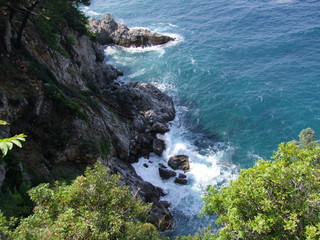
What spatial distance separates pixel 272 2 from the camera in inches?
3036

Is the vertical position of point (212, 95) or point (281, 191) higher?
point (281, 191)

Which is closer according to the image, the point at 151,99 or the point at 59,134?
the point at 59,134

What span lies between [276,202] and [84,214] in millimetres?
7928

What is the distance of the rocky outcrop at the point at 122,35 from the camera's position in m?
65.0

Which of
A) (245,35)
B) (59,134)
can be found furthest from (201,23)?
(59,134)

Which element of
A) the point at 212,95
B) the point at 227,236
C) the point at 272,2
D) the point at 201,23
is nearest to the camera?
the point at 227,236

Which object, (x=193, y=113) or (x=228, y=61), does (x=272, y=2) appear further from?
(x=193, y=113)

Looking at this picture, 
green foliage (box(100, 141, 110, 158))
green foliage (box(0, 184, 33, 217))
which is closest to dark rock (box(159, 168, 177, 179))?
green foliage (box(100, 141, 110, 158))

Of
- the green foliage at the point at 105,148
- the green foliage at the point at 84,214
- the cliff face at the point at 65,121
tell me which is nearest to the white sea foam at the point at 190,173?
the cliff face at the point at 65,121

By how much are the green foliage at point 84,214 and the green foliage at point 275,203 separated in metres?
3.98

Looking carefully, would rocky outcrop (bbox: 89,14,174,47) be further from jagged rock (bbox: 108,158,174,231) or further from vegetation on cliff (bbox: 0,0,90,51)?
jagged rock (bbox: 108,158,174,231)

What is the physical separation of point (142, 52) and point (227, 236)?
5565 centimetres

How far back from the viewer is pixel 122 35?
6619cm

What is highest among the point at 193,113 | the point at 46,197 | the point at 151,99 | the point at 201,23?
the point at 46,197
